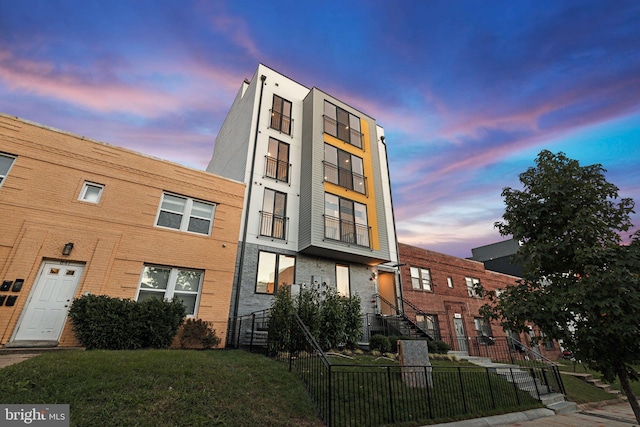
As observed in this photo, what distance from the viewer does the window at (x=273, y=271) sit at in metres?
12.6

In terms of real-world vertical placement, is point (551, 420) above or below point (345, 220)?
below

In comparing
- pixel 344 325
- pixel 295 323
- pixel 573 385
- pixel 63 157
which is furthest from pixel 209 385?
pixel 573 385

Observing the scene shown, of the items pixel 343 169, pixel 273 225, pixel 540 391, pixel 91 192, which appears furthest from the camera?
pixel 343 169

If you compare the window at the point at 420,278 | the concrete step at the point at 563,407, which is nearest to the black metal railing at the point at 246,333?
the concrete step at the point at 563,407

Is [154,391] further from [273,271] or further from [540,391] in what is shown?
[540,391]

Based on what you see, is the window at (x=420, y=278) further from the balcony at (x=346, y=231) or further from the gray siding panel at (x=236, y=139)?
the gray siding panel at (x=236, y=139)

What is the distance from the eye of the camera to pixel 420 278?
18.8 meters

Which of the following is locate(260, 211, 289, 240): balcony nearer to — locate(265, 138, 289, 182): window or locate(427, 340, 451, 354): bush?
locate(265, 138, 289, 182): window

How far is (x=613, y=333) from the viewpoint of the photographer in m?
5.18

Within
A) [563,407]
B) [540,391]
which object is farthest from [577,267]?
[540,391]

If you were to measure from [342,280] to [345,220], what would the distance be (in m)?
3.19

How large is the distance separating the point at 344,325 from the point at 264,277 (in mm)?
4108

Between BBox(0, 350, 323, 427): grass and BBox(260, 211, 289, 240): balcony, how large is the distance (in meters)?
7.34

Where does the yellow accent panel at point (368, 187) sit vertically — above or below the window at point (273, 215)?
above
